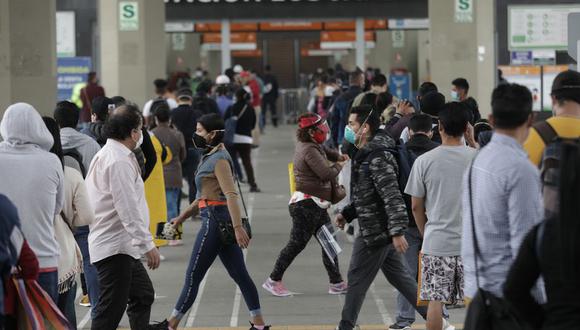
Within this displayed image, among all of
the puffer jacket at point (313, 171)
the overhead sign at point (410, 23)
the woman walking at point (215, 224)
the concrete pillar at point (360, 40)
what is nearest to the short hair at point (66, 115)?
the woman walking at point (215, 224)

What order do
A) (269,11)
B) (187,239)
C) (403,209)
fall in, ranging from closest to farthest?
(403,209) < (187,239) < (269,11)

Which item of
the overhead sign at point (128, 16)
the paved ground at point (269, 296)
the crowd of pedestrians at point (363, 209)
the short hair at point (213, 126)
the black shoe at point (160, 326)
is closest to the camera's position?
the crowd of pedestrians at point (363, 209)

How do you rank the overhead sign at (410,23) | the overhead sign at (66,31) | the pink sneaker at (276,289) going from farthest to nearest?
the overhead sign at (410,23) → the overhead sign at (66,31) → the pink sneaker at (276,289)

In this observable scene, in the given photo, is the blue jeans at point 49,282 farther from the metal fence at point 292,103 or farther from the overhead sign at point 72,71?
the metal fence at point 292,103

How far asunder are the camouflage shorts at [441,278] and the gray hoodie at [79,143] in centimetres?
318

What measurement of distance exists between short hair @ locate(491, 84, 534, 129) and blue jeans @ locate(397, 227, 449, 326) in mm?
3835

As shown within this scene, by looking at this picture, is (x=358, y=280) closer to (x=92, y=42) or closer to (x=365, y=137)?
(x=365, y=137)

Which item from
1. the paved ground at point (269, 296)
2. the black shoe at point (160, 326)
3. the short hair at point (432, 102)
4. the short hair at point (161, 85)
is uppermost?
the short hair at point (161, 85)

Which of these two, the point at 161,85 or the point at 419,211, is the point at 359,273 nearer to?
the point at 419,211

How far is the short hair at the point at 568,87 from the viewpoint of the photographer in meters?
7.51

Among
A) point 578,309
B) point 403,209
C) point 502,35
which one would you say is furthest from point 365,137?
point 502,35

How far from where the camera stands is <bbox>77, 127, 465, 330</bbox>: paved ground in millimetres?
10953

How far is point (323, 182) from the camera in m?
11.9

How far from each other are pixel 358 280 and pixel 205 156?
1600 millimetres
